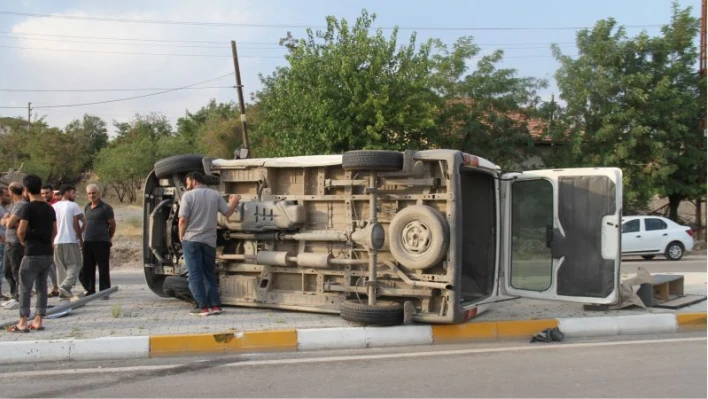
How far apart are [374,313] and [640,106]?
57.6ft

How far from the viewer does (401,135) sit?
1905 cm

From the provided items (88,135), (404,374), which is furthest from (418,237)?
(88,135)

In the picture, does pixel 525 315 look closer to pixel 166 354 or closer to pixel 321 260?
pixel 321 260

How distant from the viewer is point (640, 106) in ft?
66.6

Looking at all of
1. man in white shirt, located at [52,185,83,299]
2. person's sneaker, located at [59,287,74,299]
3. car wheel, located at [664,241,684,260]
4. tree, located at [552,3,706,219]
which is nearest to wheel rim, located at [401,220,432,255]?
man in white shirt, located at [52,185,83,299]

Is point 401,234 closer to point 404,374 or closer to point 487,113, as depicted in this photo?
point 404,374

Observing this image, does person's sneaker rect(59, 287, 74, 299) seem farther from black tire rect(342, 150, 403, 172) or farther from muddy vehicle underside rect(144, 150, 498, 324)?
black tire rect(342, 150, 403, 172)

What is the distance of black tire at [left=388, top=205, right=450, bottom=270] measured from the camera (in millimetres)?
6145

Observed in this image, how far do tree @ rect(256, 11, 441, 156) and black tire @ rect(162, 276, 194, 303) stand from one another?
35.5 ft

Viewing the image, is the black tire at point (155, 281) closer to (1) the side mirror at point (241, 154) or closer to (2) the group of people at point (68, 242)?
(2) the group of people at point (68, 242)

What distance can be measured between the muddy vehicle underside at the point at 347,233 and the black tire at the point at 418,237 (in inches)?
0.4

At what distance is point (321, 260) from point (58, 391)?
296 cm

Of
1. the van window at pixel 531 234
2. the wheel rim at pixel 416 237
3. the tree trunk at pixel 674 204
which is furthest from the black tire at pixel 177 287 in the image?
the tree trunk at pixel 674 204

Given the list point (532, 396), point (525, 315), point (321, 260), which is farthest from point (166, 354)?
point (525, 315)
